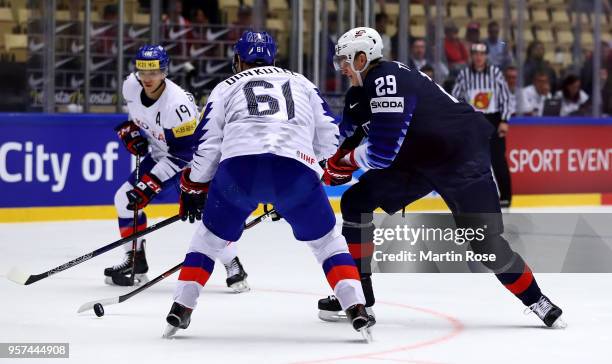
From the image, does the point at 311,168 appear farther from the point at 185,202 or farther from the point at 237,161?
the point at 185,202

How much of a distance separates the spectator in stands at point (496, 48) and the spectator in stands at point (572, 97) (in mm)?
699

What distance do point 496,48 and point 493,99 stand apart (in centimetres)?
211

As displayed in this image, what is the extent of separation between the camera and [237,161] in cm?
484

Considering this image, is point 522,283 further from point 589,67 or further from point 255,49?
point 589,67

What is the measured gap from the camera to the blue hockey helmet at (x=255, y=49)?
16.8ft

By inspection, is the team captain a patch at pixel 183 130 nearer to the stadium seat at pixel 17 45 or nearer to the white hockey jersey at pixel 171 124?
the white hockey jersey at pixel 171 124

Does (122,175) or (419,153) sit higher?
(419,153)

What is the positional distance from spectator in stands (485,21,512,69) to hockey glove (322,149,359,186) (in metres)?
7.64

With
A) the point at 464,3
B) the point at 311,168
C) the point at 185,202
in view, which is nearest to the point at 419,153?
the point at 311,168

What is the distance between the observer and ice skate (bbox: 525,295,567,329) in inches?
207

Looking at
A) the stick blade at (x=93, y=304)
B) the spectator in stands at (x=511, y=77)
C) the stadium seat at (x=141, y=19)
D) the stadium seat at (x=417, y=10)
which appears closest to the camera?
the stick blade at (x=93, y=304)

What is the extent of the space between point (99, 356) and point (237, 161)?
2.90 feet

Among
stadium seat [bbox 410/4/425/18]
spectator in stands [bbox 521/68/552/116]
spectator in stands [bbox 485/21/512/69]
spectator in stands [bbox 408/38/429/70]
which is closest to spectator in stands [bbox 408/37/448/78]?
spectator in stands [bbox 408/38/429/70]

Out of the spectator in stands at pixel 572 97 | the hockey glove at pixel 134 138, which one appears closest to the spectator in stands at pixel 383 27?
the spectator in stands at pixel 572 97
